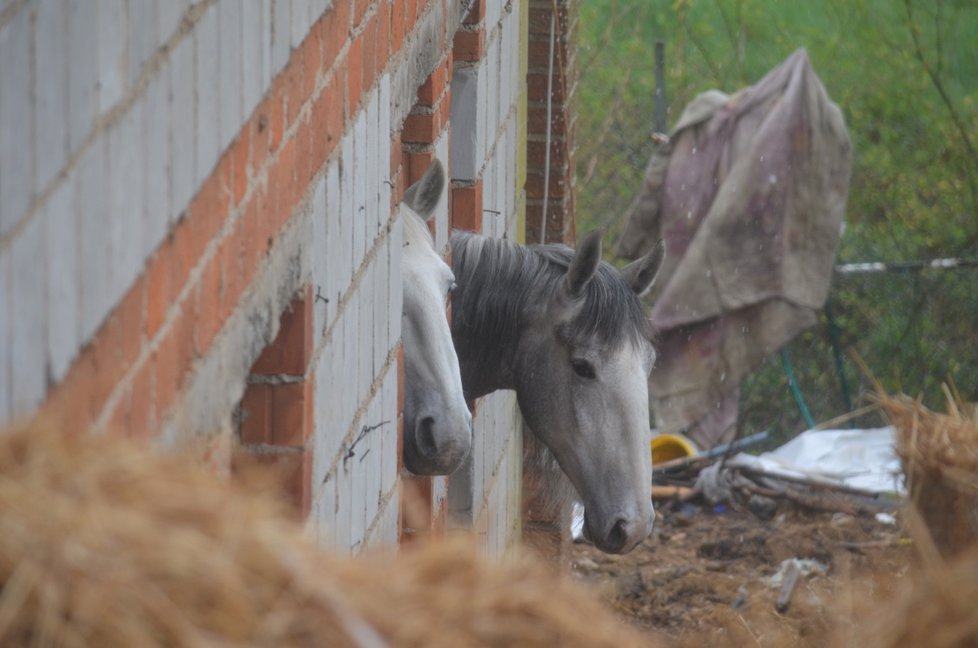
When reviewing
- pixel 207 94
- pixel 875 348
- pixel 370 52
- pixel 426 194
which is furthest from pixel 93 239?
pixel 875 348

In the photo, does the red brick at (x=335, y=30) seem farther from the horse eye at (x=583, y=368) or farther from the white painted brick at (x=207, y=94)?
the horse eye at (x=583, y=368)

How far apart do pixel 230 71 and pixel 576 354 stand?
289 cm

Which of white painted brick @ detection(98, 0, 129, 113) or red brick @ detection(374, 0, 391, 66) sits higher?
red brick @ detection(374, 0, 391, 66)

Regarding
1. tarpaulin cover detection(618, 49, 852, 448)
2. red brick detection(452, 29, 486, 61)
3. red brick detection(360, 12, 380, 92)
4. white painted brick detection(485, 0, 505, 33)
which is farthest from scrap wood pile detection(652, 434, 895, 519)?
red brick detection(360, 12, 380, 92)

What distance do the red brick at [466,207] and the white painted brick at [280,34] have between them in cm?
260

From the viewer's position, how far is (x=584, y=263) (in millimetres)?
4711

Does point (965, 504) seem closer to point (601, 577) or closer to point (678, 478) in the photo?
point (601, 577)

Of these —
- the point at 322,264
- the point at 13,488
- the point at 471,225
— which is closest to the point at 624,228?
the point at 471,225

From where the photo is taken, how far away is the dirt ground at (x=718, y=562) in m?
7.31

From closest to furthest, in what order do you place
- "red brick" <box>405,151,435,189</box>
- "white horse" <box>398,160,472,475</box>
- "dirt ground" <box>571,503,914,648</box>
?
"white horse" <box>398,160,472,475</box>
"red brick" <box>405,151,435,189</box>
"dirt ground" <box>571,503,914,648</box>

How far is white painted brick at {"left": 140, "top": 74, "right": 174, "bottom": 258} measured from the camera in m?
1.65

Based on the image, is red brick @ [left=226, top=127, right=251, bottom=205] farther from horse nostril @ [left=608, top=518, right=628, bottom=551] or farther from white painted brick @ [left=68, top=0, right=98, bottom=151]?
horse nostril @ [left=608, top=518, right=628, bottom=551]

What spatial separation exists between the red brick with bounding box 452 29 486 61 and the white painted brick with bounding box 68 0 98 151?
341 centimetres

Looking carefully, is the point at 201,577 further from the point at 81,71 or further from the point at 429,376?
the point at 429,376
